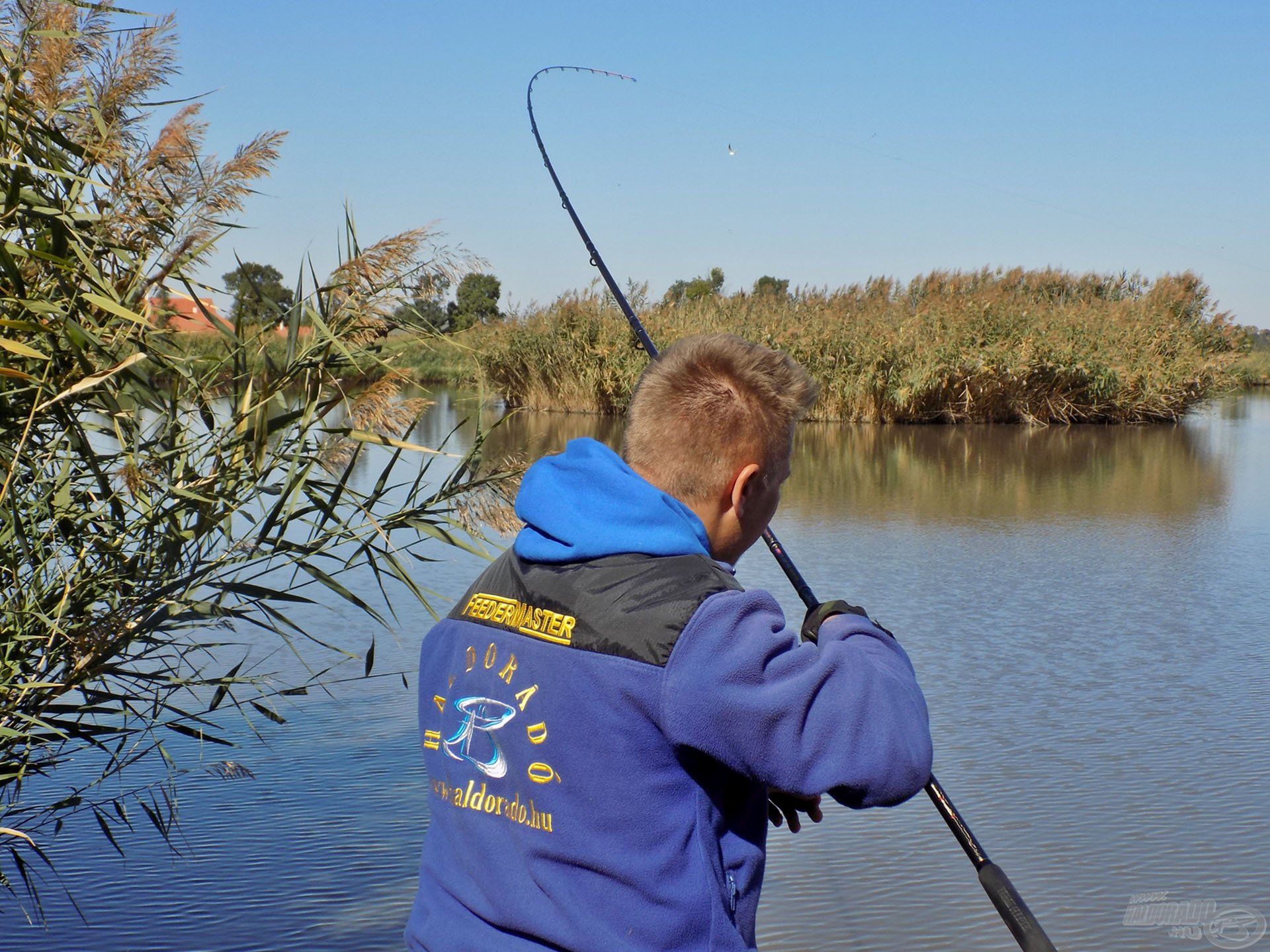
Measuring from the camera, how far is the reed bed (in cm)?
2141

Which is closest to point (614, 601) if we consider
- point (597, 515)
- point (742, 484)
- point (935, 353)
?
point (597, 515)

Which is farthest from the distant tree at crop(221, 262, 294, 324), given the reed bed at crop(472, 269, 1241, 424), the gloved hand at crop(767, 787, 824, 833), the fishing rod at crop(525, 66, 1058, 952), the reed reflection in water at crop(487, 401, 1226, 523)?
the reed bed at crop(472, 269, 1241, 424)

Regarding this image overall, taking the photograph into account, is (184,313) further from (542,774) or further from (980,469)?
(980,469)

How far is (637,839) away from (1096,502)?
36.2ft

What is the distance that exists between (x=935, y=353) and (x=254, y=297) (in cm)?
1858

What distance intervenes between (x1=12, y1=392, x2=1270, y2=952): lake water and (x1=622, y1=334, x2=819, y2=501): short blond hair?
211 cm

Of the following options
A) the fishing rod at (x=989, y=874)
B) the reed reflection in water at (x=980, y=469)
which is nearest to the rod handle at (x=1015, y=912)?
the fishing rod at (x=989, y=874)

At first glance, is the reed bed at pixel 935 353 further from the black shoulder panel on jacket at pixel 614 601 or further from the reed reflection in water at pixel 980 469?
the black shoulder panel on jacket at pixel 614 601

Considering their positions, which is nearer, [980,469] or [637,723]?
[637,723]

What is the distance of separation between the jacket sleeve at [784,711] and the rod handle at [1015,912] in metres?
0.49

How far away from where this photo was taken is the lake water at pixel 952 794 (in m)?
3.58

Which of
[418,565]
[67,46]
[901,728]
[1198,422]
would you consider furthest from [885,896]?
[1198,422]

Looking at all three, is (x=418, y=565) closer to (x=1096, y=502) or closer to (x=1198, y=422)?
(x=1096, y=502)

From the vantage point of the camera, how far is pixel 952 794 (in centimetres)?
448
